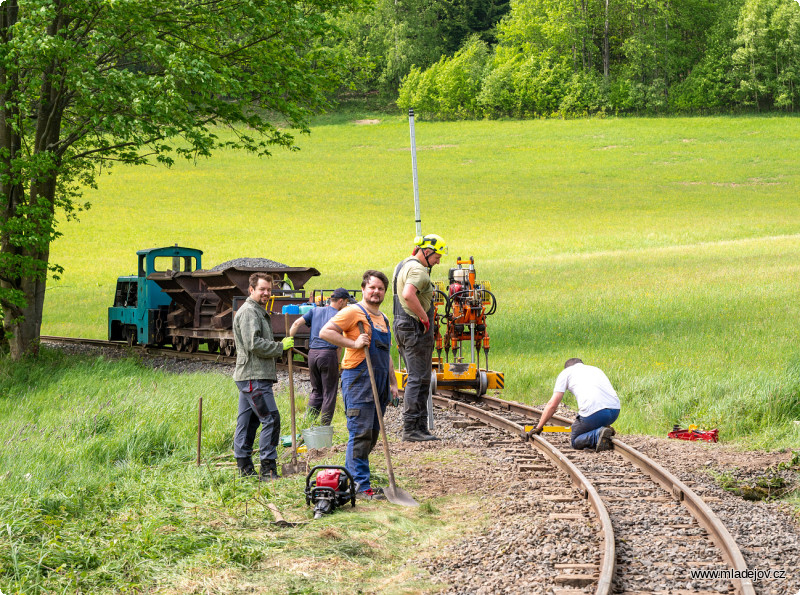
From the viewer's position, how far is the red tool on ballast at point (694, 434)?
34.1 ft

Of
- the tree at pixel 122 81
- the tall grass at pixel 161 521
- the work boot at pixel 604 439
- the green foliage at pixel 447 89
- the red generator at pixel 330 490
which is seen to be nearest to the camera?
the tall grass at pixel 161 521

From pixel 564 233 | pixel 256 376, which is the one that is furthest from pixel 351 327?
pixel 564 233

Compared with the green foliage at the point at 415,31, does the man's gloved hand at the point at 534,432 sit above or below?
below

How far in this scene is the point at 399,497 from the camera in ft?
25.0

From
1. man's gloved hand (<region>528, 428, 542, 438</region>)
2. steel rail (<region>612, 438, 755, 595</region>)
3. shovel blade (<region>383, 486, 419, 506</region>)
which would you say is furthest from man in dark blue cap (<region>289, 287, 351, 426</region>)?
steel rail (<region>612, 438, 755, 595</region>)

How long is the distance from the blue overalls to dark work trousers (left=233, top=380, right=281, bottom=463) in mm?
898

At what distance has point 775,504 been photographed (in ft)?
24.5

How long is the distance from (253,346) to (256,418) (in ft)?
2.47

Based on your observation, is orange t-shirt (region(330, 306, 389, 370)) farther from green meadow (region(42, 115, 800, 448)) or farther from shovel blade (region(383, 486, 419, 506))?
green meadow (region(42, 115, 800, 448))

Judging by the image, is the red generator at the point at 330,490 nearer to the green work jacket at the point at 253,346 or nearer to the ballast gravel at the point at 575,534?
the ballast gravel at the point at 575,534

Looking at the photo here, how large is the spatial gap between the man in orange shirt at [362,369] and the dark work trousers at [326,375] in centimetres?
287

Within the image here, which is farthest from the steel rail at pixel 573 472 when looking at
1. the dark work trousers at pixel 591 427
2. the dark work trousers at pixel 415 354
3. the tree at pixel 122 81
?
the tree at pixel 122 81

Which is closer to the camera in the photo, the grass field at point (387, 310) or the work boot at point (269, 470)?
the grass field at point (387, 310)

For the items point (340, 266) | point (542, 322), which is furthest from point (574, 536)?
point (340, 266)
